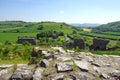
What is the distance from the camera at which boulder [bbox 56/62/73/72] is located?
9.37 meters

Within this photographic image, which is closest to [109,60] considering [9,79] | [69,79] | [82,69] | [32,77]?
[82,69]

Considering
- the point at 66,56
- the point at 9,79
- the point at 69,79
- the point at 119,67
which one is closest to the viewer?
the point at 69,79

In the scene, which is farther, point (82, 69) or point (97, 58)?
point (97, 58)

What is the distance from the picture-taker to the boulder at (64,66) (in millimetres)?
9370

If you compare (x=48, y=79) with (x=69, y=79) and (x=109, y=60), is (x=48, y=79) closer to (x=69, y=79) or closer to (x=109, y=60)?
(x=69, y=79)

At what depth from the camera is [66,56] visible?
11.2 m

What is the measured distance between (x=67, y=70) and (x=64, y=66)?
353 mm

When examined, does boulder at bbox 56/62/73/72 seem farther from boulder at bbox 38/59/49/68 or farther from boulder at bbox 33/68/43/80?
boulder at bbox 33/68/43/80

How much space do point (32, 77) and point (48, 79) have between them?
706 mm

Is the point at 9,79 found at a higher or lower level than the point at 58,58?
lower

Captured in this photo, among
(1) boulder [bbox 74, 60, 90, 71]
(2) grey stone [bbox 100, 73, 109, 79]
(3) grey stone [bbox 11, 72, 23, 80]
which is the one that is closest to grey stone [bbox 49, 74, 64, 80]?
(1) boulder [bbox 74, 60, 90, 71]

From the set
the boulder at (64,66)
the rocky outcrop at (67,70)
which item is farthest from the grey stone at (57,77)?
the boulder at (64,66)

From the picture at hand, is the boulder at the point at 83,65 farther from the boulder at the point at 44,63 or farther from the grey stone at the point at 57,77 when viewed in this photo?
the boulder at the point at 44,63

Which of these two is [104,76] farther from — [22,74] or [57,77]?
[22,74]
